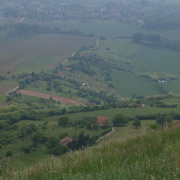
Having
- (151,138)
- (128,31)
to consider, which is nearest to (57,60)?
(128,31)

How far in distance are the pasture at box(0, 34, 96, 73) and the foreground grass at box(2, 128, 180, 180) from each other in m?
55.8

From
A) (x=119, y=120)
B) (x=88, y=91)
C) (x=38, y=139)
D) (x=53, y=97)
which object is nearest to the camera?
(x=38, y=139)

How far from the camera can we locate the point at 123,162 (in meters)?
6.35

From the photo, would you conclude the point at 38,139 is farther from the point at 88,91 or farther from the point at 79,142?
the point at 88,91

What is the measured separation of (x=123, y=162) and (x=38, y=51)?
7066cm

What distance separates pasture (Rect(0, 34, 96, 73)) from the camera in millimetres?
65375

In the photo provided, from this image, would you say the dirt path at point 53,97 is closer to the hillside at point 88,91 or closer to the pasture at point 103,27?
the hillside at point 88,91

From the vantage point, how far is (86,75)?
6688cm

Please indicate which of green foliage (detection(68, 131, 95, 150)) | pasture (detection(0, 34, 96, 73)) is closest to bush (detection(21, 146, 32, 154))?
green foliage (detection(68, 131, 95, 150))

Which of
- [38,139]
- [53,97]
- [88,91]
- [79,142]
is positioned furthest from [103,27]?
[79,142]

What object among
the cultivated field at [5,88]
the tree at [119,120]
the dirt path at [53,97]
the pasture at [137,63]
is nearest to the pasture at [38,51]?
the cultivated field at [5,88]

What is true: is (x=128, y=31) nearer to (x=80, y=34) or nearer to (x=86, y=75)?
(x=80, y=34)

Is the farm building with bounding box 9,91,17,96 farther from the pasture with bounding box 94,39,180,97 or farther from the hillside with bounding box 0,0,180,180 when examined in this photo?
the pasture with bounding box 94,39,180,97

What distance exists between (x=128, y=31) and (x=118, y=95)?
50697 mm
